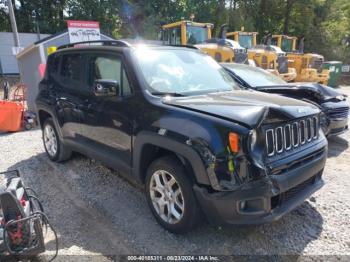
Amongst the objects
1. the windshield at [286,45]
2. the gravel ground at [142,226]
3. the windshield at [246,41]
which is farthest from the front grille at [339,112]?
the windshield at [286,45]

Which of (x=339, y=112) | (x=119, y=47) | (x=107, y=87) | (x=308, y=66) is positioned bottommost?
(x=308, y=66)

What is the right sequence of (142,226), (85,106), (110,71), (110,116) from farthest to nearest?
(85,106) < (110,71) < (110,116) < (142,226)

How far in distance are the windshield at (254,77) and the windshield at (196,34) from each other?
624cm

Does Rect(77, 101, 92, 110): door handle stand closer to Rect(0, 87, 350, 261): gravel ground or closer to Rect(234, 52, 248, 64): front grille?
Rect(0, 87, 350, 261): gravel ground

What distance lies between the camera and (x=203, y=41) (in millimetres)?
12492

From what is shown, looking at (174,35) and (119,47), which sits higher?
(174,35)

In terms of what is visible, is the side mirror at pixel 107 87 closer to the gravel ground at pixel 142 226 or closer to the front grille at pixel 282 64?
the gravel ground at pixel 142 226

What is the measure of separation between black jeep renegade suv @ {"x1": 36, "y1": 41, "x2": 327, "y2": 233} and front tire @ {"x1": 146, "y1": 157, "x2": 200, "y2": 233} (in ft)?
0.03

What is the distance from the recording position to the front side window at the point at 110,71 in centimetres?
342

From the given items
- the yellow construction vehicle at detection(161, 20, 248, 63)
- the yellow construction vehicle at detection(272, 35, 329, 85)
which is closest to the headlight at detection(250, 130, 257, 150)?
the yellow construction vehicle at detection(161, 20, 248, 63)

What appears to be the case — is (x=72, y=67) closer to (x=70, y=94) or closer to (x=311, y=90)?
(x=70, y=94)

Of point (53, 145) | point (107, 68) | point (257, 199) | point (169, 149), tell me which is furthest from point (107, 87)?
point (53, 145)

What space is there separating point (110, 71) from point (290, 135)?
2.20 metres

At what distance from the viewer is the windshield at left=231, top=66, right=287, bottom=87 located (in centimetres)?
586
